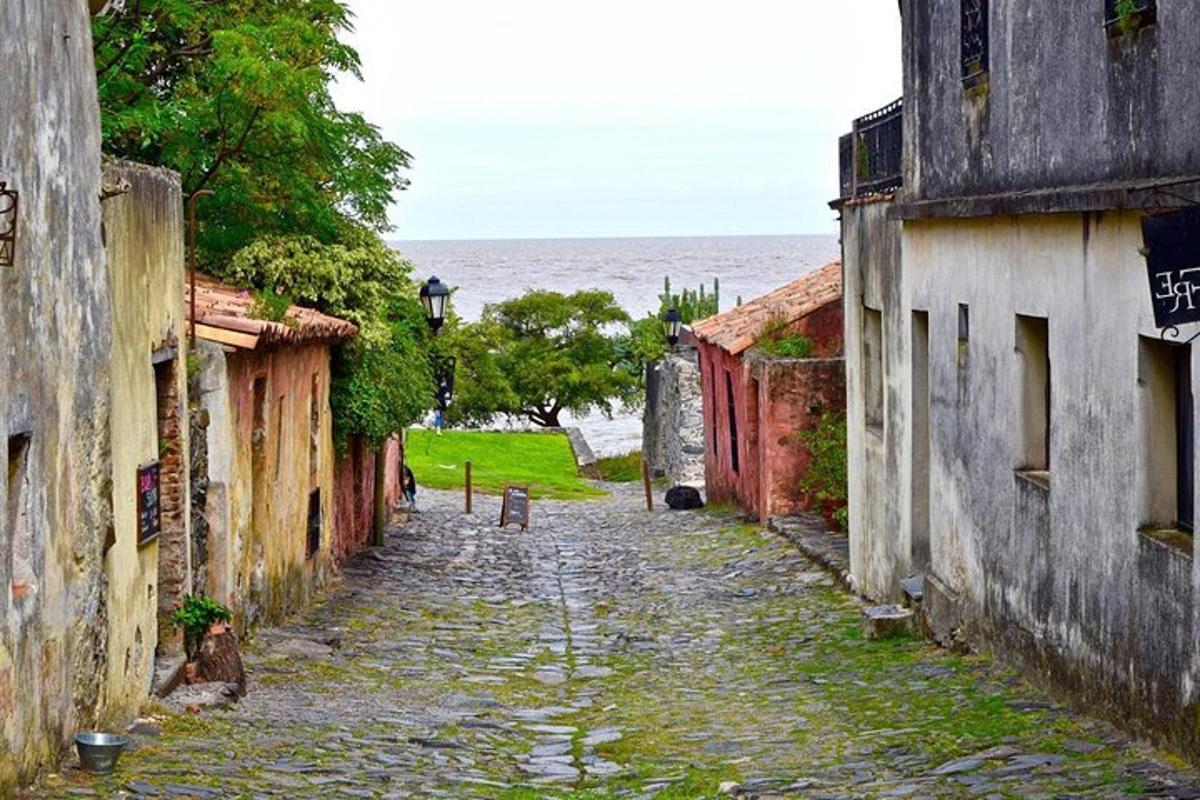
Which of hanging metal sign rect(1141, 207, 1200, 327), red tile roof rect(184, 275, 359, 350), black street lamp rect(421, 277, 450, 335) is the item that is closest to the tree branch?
red tile roof rect(184, 275, 359, 350)

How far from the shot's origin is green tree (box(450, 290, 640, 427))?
57719 millimetres

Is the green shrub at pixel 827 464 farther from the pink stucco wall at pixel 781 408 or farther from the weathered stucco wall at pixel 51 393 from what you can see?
the weathered stucco wall at pixel 51 393

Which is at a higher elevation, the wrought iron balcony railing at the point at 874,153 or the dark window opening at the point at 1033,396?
the wrought iron balcony railing at the point at 874,153

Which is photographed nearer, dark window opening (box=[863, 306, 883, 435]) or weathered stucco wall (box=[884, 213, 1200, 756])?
weathered stucco wall (box=[884, 213, 1200, 756])

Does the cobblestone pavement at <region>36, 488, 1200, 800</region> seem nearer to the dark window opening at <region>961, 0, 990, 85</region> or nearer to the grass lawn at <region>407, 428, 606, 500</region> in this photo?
the dark window opening at <region>961, 0, 990, 85</region>

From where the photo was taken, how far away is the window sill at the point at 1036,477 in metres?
12.0

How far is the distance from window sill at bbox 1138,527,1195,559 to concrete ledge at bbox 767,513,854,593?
9.10 m

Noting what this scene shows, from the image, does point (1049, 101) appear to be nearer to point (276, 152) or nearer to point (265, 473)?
point (265, 473)

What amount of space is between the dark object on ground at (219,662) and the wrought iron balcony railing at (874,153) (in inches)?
280

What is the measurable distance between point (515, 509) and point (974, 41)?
55.3 feet

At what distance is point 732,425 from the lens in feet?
96.6

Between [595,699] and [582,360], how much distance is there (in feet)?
154

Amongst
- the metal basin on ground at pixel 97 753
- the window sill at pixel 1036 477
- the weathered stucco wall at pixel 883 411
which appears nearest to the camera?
the metal basin on ground at pixel 97 753

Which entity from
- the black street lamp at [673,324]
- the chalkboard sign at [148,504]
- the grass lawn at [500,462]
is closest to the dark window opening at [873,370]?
the chalkboard sign at [148,504]
